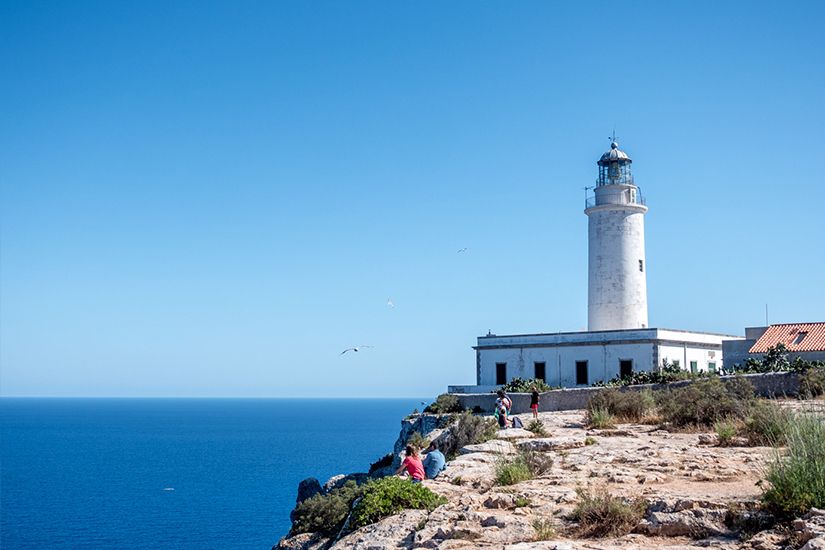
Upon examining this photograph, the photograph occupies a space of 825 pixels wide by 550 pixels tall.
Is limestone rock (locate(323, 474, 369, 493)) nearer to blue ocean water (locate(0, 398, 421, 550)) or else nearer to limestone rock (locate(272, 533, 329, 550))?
blue ocean water (locate(0, 398, 421, 550))

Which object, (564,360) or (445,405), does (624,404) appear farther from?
(564,360)

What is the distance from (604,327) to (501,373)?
5.12 metres

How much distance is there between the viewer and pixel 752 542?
325 inches

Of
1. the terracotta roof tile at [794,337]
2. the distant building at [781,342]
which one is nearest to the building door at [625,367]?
the distant building at [781,342]

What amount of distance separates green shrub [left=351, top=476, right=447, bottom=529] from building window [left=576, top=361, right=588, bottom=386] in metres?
24.7

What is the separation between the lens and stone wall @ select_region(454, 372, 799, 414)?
23484mm

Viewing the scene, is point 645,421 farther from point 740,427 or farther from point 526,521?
point 526,521

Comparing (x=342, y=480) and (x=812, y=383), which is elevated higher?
(x=812, y=383)

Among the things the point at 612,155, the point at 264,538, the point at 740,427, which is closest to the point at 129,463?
the point at 264,538

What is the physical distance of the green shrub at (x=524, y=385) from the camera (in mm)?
32938

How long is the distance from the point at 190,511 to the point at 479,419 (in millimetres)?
33423

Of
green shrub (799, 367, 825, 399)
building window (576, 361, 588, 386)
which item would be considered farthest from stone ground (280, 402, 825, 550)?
building window (576, 361, 588, 386)

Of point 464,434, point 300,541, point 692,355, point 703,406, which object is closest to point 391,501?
point 464,434

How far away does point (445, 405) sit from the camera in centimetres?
3216
